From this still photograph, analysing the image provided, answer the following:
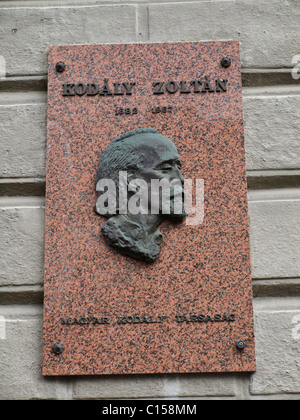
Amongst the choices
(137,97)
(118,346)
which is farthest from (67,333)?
(137,97)

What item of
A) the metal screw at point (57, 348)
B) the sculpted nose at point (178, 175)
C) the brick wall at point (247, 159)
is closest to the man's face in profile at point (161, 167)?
the sculpted nose at point (178, 175)

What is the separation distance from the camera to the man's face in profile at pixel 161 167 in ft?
10.2

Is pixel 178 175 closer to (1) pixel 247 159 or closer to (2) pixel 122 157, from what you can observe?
(2) pixel 122 157

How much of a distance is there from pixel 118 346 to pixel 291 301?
43.3 inches

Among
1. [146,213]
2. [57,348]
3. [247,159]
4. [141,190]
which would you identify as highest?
[247,159]

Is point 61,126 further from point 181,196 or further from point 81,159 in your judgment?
point 181,196

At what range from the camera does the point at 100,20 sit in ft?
11.8

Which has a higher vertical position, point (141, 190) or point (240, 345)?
point (141, 190)

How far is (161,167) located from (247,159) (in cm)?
61

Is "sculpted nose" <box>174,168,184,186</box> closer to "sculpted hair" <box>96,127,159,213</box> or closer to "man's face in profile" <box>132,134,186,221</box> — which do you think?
"man's face in profile" <box>132,134,186,221</box>

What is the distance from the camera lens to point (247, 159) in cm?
333

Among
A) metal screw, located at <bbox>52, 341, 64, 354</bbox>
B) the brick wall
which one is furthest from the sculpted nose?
metal screw, located at <bbox>52, 341, 64, 354</bbox>

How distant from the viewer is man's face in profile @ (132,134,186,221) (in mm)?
3105

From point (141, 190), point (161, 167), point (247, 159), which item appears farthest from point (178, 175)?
point (247, 159)
